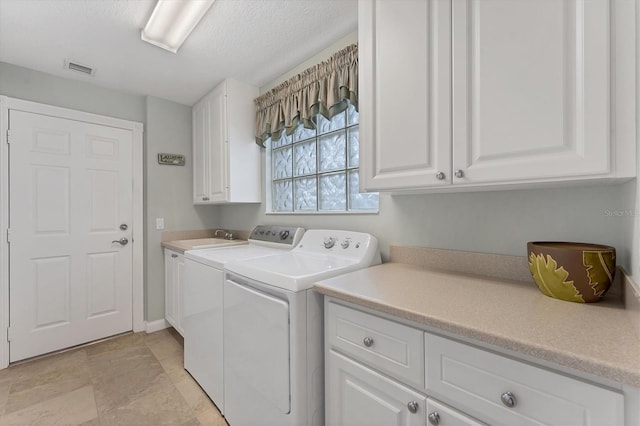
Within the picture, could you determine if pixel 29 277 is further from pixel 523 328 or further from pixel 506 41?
pixel 506 41

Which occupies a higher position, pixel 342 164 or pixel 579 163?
pixel 342 164

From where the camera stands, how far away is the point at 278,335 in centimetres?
116

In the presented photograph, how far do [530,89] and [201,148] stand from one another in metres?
2.75

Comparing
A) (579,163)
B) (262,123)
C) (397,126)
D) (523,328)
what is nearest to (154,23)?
(262,123)

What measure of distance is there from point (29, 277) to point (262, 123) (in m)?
2.32

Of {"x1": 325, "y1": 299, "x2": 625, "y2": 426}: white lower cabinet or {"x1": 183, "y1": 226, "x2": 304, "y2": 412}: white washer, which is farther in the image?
{"x1": 183, "y1": 226, "x2": 304, "y2": 412}: white washer

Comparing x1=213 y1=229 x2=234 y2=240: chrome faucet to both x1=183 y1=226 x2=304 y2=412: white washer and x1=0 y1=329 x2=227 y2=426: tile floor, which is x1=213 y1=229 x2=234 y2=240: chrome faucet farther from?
x1=0 y1=329 x2=227 y2=426: tile floor

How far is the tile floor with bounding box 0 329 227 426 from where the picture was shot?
5.22 feet

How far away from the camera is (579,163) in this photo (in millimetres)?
771

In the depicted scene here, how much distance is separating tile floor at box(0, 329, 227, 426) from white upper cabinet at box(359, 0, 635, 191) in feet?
5.98

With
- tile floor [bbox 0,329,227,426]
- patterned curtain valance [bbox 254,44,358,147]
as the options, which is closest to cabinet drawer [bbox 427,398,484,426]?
tile floor [bbox 0,329,227,426]

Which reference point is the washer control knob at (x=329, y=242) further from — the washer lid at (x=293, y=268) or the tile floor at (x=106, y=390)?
the tile floor at (x=106, y=390)

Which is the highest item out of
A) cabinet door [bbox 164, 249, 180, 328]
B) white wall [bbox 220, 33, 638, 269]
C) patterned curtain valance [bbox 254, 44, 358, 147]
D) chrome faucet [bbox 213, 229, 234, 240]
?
patterned curtain valance [bbox 254, 44, 358, 147]

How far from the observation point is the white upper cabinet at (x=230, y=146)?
239 cm
